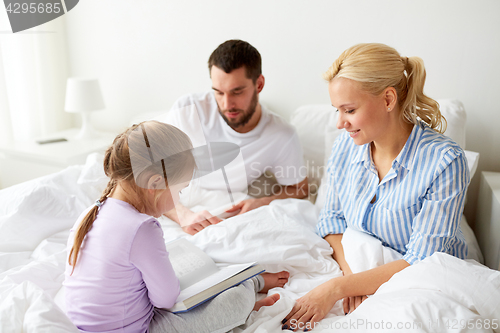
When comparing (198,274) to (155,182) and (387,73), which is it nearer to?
(155,182)

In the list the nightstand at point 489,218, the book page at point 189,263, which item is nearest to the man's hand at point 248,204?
the book page at point 189,263

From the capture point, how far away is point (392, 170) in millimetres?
1036

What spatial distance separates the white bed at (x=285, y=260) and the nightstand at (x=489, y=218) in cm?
5

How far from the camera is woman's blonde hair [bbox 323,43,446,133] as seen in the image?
3.16 feet

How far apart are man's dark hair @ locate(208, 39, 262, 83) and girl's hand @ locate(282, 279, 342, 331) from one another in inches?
28.4

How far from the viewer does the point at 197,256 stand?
1015mm

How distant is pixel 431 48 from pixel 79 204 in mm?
1366

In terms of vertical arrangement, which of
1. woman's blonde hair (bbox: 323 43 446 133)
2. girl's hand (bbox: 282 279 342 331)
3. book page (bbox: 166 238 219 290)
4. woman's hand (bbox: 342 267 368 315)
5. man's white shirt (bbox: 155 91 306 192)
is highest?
woman's blonde hair (bbox: 323 43 446 133)

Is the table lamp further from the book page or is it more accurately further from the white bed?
the book page

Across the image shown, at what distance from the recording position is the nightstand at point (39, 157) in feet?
6.13

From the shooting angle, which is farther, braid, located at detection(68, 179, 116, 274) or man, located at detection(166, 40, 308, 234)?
man, located at detection(166, 40, 308, 234)

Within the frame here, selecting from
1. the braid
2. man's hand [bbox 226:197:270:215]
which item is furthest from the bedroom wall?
the braid

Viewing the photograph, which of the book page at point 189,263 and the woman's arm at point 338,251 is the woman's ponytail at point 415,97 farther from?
the book page at point 189,263

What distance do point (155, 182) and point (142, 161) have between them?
52 mm
